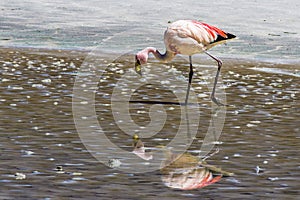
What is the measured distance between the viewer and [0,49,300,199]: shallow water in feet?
26.7

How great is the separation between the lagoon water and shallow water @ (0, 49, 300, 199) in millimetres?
16

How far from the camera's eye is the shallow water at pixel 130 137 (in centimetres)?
815

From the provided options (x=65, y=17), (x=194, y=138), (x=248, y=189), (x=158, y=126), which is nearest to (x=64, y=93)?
(x=158, y=126)

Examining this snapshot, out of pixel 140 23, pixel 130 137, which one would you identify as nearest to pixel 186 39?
pixel 130 137

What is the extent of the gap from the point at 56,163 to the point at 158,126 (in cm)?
296

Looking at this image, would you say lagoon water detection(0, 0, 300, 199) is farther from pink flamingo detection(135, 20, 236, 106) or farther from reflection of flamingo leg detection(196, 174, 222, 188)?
pink flamingo detection(135, 20, 236, 106)

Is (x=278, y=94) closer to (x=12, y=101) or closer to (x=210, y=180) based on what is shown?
(x=12, y=101)

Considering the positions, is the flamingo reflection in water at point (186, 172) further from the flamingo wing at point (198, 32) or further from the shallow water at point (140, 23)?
the shallow water at point (140, 23)

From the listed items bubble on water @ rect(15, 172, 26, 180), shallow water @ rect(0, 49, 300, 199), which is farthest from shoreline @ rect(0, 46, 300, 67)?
bubble on water @ rect(15, 172, 26, 180)

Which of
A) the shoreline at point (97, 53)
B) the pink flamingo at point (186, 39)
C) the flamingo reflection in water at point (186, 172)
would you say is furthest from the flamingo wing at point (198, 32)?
the shoreline at point (97, 53)

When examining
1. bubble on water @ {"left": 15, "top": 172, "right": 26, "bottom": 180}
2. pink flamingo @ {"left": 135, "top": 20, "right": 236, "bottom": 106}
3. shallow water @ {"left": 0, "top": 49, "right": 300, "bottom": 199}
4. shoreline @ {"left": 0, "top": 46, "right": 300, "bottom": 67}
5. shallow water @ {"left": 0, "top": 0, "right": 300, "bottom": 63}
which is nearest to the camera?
shallow water @ {"left": 0, "top": 49, "right": 300, "bottom": 199}

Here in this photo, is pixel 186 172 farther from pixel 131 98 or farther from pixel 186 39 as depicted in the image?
pixel 186 39

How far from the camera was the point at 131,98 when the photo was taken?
1465 cm

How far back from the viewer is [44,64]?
64.0 feet
